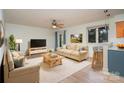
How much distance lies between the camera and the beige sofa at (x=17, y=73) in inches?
74.7

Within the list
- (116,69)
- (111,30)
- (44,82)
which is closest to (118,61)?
(116,69)

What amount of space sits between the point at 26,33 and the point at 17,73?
50.1 inches

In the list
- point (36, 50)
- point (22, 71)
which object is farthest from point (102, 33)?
point (22, 71)

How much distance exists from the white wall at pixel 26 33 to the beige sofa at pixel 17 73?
784mm

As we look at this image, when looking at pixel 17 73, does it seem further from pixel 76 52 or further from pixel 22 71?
pixel 76 52

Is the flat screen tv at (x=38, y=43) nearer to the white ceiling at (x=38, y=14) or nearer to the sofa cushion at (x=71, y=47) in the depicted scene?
the white ceiling at (x=38, y=14)

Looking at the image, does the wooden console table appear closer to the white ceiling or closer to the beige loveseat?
A: the white ceiling

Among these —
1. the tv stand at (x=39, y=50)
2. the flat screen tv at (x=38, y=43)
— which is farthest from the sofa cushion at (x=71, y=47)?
the flat screen tv at (x=38, y=43)

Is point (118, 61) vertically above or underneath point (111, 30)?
underneath
